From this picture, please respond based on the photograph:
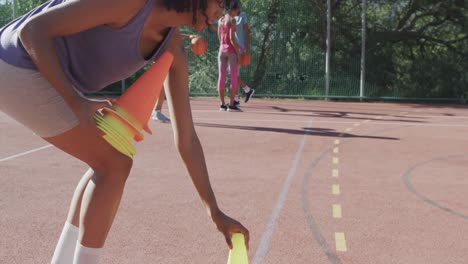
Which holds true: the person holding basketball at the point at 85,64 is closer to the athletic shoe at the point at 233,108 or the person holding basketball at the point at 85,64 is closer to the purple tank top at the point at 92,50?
the purple tank top at the point at 92,50

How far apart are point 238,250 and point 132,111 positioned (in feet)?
2.38

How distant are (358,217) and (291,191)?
89 centimetres

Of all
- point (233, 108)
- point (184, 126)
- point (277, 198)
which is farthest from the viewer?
point (233, 108)

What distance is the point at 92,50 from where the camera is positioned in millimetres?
2084

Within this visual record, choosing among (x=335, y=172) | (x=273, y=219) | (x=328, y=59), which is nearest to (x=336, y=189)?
(x=335, y=172)

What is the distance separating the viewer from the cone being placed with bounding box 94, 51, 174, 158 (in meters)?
2.01

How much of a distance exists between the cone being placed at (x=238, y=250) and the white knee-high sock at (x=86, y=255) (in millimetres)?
555

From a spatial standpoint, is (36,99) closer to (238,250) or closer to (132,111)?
(132,111)

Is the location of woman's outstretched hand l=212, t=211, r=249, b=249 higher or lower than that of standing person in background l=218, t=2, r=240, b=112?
lower

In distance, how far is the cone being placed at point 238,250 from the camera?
2314 mm

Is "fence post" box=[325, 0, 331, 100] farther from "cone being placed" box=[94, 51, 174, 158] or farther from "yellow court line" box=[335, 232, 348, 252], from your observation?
"cone being placed" box=[94, 51, 174, 158]

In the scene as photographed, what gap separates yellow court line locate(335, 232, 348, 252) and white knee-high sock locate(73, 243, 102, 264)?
1.85m

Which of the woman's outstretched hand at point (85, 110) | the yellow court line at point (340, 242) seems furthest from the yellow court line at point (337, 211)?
the woman's outstretched hand at point (85, 110)

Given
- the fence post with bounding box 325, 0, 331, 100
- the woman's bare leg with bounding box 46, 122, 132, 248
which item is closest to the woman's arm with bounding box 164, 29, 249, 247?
the woman's bare leg with bounding box 46, 122, 132, 248
